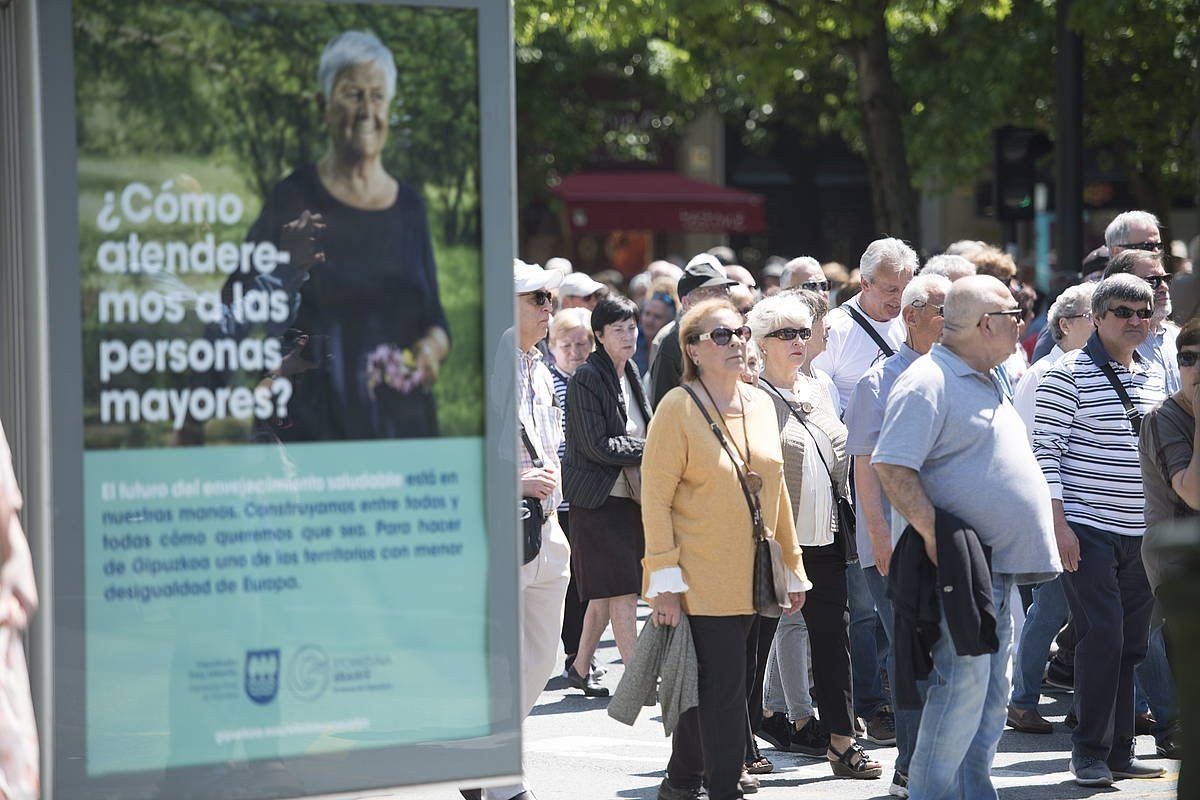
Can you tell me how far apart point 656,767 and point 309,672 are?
3625 millimetres

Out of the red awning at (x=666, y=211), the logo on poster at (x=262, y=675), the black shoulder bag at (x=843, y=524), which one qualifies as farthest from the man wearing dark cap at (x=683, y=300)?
the red awning at (x=666, y=211)

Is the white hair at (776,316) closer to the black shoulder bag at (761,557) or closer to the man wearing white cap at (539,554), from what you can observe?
the man wearing white cap at (539,554)

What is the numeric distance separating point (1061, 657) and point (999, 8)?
12286 millimetres

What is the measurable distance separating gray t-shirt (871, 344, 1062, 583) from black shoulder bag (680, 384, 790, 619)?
20.9 inches

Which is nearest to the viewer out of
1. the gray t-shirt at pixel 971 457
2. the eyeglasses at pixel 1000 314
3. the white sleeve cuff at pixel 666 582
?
the gray t-shirt at pixel 971 457

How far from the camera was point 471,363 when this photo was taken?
4.09 meters

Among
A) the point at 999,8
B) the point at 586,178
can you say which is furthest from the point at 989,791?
the point at 586,178

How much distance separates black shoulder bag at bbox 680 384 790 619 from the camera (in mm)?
5883

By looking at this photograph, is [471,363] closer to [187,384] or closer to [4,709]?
[187,384]

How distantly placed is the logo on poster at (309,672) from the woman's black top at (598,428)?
3.85 metres

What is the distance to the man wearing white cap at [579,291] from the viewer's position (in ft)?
35.6

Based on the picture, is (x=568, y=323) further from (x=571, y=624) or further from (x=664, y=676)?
(x=664, y=676)

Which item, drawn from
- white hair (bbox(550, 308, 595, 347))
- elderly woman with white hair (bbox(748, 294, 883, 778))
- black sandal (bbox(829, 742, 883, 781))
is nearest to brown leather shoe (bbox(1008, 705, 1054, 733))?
elderly woman with white hair (bbox(748, 294, 883, 778))

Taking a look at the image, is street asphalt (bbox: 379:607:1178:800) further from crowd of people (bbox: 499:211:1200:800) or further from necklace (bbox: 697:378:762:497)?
necklace (bbox: 697:378:762:497)
